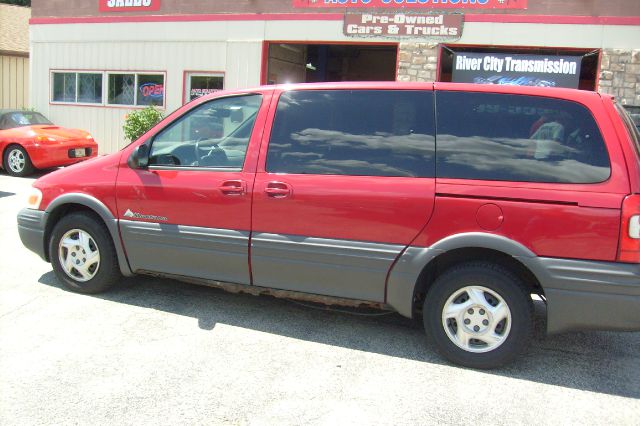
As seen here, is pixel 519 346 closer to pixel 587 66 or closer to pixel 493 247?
Result: pixel 493 247

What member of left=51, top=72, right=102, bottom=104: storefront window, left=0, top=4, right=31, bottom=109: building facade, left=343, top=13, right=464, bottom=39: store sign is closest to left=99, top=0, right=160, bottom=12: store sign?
left=51, top=72, right=102, bottom=104: storefront window

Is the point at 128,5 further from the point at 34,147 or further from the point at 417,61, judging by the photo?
the point at 417,61

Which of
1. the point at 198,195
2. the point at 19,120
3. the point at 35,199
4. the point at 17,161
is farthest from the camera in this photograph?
the point at 19,120

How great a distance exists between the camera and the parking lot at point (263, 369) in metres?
3.04

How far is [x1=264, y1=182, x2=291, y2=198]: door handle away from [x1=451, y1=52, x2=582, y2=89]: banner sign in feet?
29.3

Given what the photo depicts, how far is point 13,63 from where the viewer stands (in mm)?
22469

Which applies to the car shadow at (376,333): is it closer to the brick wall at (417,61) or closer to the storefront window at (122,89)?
the brick wall at (417,61)

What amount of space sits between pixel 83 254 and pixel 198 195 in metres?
1.27

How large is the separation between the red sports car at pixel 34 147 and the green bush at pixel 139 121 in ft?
5.96

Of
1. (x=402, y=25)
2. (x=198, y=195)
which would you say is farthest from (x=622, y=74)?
(x=198, y=195)

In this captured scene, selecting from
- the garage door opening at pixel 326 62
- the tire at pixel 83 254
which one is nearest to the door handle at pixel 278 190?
the tire at pixel 83 254

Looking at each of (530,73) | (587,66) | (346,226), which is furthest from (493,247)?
(587,66)

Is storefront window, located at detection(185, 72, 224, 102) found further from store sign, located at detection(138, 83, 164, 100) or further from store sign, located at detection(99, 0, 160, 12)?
store sign, located at detection(99, 0, 160, 12)

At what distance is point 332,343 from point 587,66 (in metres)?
11.0
